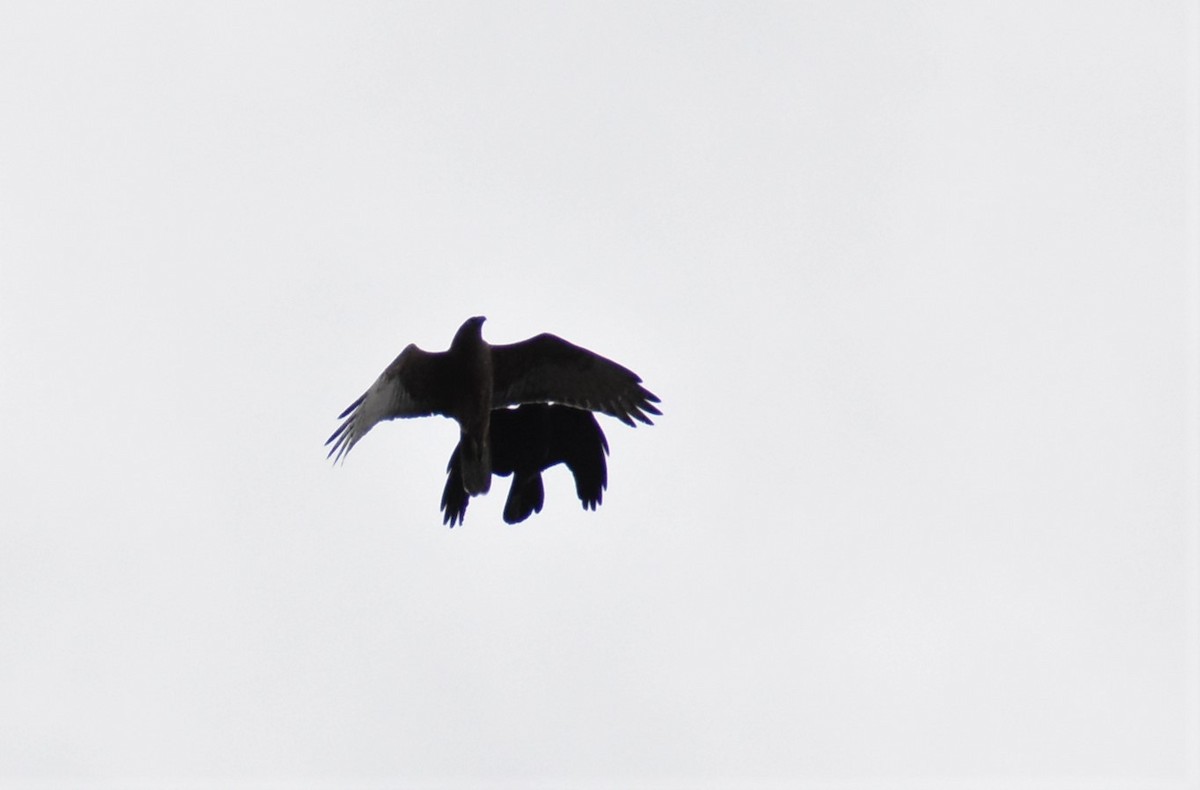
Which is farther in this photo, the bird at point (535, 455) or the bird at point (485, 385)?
the bird at point (535, 455)

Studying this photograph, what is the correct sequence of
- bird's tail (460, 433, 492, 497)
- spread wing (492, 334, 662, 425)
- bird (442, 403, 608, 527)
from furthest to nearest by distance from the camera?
1. bird (442, 403, 608, 527)
2. spread wing (492, 334, 662, 425)
3. bird's tail (460, 433, 492, 497)

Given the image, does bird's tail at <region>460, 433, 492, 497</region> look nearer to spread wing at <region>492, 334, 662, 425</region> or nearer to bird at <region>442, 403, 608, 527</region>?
bird at <region>442, 403, 608, 527</region>

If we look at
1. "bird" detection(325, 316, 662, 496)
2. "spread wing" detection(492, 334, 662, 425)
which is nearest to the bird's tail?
"bird" detection(325, 316, 662, 496)

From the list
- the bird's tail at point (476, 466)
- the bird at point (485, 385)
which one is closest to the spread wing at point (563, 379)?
the bird at point (485, 385)

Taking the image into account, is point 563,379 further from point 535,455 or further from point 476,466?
point 476,466

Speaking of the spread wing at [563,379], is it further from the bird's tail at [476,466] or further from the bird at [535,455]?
the bird's tail at [476,466]

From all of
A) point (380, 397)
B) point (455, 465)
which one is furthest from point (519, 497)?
point (380, 397)

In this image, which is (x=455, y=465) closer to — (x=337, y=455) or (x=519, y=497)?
(x=519, y=497)
